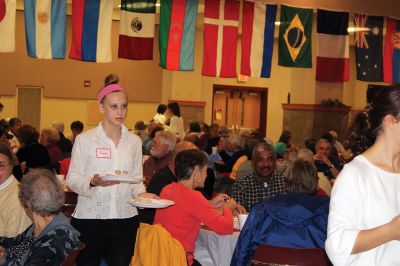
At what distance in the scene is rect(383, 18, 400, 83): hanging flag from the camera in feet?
35.6

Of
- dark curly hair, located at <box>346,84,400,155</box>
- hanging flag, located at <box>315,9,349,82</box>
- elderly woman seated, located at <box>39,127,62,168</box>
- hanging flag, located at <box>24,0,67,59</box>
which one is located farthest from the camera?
hanging flag, located at <box>315,9,349,82</box>

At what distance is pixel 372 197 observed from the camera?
6.39 ft

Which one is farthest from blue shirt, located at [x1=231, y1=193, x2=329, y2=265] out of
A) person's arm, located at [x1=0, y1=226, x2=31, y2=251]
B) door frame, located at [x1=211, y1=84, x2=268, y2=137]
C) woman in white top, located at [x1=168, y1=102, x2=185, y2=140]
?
door frame, located at [x1=211, y1=84, x2=268, y2=137]

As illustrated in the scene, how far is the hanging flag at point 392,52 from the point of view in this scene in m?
10.8

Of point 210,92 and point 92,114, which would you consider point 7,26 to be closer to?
point 92,114

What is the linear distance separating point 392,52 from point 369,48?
0.47 meters

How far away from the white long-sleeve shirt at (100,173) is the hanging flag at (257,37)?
5825 mm

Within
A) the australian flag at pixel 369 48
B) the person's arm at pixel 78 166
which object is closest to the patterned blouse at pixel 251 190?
the person's arm at pixel 78 166

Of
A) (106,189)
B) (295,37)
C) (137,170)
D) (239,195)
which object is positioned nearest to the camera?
(106,189)

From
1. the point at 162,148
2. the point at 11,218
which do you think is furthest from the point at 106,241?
the point at 162,148

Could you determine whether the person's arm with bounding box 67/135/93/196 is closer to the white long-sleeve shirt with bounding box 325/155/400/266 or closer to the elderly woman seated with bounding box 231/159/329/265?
the elderly woman seated with bounding box 231/159/329/265

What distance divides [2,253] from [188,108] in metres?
13.0

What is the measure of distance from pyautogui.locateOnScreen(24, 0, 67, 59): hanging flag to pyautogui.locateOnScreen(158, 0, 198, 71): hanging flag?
1.51 meters

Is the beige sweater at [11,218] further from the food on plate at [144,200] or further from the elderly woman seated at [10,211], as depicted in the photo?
the food on plate at [144,200]
